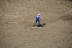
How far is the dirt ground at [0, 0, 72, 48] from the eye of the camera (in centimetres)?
1650

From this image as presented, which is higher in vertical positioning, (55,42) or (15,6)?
(15,6)

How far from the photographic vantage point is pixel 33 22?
64.9ft

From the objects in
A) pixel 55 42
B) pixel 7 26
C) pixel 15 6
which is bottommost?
pixel 55 42

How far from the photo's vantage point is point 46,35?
17.6m

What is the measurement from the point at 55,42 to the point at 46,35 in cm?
133

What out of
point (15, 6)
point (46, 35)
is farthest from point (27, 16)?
point (46, 35)

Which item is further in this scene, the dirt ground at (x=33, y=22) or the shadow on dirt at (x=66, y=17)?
the shadow on dirt at (x=66, y=17)

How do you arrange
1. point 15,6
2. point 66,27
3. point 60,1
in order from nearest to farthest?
1. point 66,27
2. point 15,6
3. point 60,1

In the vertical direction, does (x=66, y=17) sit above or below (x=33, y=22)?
above

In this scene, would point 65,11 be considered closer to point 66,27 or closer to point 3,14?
point 66,27

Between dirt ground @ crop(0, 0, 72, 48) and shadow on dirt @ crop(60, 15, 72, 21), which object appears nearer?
dirt ground @ crop(0, 0, 72, 48)

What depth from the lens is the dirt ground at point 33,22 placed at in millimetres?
16500

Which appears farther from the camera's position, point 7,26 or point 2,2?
point 2,2

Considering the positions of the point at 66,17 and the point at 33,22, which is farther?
the point at 66,17
